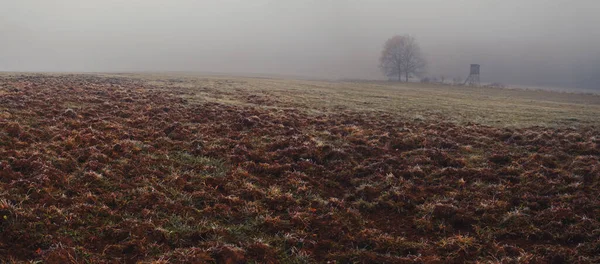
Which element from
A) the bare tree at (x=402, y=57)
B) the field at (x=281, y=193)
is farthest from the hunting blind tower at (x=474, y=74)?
the field at (x=281, y=193)

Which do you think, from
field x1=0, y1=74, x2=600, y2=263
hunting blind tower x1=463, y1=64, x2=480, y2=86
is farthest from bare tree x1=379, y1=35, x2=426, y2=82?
field x1=0, y1=74, x2=600, y2=263

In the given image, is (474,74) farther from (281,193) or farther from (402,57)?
(281,193)

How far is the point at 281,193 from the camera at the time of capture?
31.2 ft

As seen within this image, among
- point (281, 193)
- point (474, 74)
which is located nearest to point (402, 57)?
point (474, 74)

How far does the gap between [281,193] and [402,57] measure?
101878 millimetres

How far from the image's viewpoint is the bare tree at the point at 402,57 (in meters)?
102

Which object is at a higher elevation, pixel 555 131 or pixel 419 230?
pixel 555 131

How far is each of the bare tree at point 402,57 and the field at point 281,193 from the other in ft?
293

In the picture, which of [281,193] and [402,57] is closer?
[281,193]

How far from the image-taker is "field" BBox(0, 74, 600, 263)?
6.72 metres

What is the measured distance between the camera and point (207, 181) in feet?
32.2

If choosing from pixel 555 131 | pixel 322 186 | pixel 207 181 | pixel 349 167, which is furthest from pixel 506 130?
pixel 207 181

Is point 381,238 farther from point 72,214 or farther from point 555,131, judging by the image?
point 555,131

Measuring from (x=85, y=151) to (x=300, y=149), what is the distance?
7.73 m
